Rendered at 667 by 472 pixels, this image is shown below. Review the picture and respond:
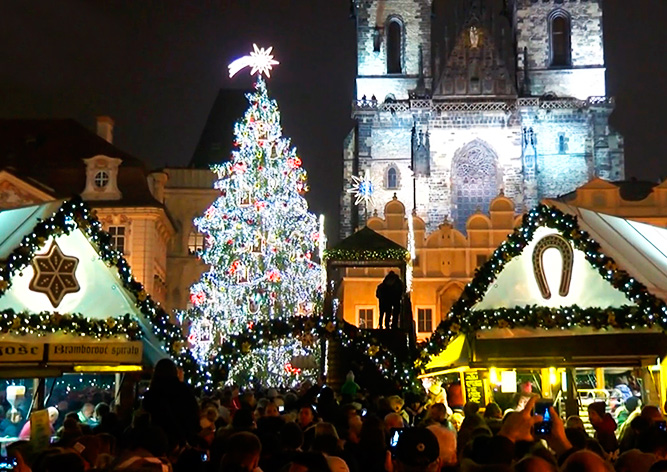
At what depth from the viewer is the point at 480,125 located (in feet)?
158

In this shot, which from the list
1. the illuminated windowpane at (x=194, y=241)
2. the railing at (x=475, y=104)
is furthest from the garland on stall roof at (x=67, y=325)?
the railing at (x=475, y=104)

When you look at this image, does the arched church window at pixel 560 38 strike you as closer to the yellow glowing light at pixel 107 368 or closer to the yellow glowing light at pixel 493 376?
the yellow glowing light at pixel 493 376

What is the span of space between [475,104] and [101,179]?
20.8 metres

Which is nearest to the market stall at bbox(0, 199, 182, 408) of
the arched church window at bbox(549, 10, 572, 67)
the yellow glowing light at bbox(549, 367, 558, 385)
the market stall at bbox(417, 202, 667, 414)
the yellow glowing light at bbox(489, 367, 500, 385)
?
the market stall at bbox(417, 202, 667, 414)

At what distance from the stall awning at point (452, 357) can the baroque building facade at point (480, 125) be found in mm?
31473

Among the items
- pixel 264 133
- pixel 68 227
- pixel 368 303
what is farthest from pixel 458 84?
pixel 68 227

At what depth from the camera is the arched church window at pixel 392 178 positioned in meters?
48.6

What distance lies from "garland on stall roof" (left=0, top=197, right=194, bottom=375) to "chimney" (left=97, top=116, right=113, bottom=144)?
104ft

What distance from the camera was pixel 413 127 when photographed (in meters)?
48.0

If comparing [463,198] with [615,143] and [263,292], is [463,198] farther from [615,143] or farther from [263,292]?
[263,292]

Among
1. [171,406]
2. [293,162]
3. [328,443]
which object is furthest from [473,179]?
[328,443]

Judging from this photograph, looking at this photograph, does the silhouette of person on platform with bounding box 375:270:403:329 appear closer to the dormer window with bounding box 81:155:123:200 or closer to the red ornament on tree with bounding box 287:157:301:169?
the red ornament on tree with bounding box 287:157:301:169

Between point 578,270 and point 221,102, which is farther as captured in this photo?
point 221,102

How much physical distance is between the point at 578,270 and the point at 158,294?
28388mm
